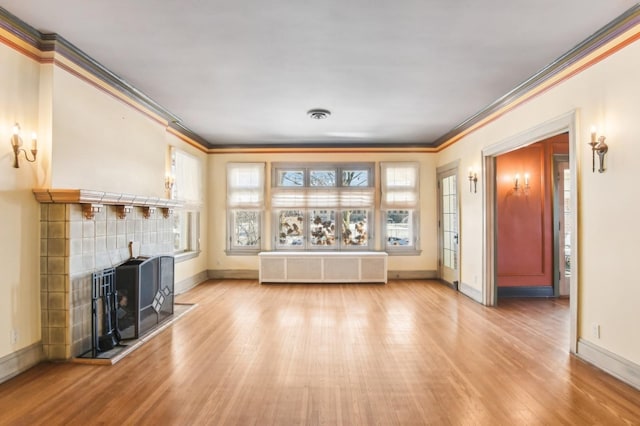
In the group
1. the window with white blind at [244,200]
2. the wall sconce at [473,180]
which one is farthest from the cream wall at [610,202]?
the window with white blind at [244,200]

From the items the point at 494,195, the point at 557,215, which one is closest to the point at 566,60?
the point at 494,195

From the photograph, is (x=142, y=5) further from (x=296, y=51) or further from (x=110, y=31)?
(x=296, y=51)

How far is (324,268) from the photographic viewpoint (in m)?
7.03

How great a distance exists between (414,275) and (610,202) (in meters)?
4.73

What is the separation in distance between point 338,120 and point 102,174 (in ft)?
11.4

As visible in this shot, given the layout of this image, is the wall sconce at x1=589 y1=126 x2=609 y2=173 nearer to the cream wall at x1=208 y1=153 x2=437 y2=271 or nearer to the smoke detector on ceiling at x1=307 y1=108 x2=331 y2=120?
the smoke detector on ceiling at x1=307 y1=108 x2=331 y2=120

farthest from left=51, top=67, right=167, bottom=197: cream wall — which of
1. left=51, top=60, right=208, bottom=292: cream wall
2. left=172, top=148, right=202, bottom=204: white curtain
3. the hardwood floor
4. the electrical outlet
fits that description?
the electrical outlet

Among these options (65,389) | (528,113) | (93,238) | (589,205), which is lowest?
(65,389)

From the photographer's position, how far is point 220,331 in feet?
13.7

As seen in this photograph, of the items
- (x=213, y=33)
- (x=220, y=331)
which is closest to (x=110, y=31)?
(x=213, y=33)

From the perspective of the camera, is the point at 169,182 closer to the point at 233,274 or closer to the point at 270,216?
the point at 270,216

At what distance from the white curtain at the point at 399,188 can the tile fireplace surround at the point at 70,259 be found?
5.18 meters

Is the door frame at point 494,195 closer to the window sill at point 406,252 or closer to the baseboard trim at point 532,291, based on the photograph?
the baseboard trim at point 532,291

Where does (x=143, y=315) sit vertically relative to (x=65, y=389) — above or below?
above
